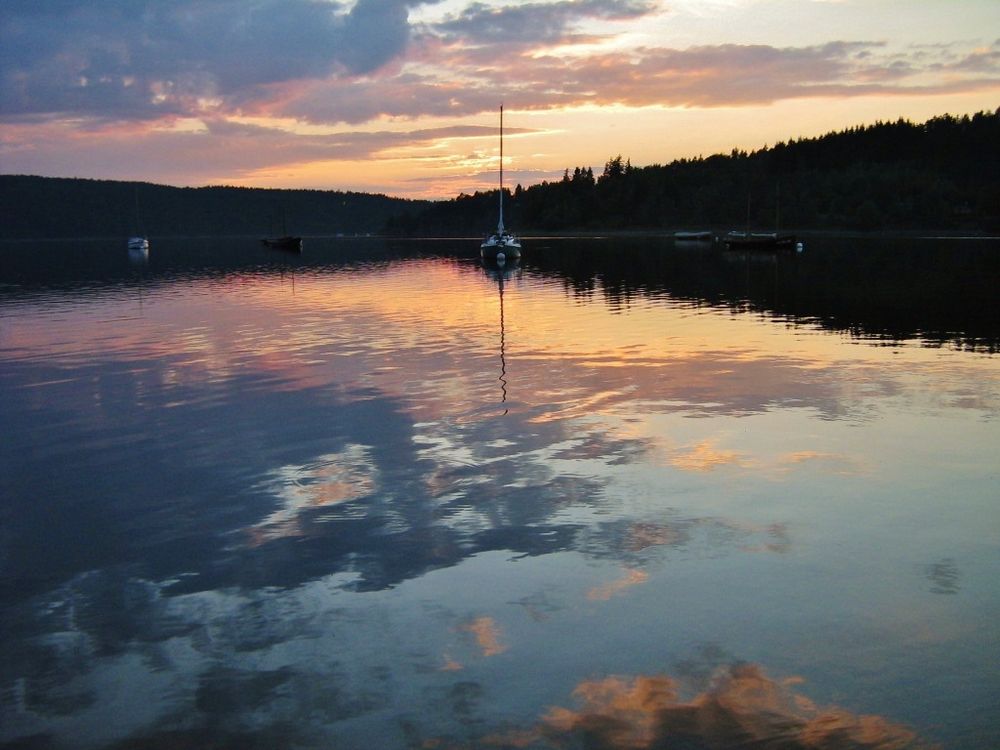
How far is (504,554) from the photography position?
37.7ft

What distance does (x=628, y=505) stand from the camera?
13508 millimetres

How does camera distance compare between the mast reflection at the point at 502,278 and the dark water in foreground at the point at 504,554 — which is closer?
the dark water in foreground at the point at 504,554

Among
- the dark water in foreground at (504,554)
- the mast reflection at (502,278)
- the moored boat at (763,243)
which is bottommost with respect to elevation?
the dark water in foreground at (504,554)

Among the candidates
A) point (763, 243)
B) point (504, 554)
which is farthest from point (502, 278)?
point (504, 554)

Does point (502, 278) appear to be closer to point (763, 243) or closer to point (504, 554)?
point (763, 243)

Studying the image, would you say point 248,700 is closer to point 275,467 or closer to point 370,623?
point 370,623

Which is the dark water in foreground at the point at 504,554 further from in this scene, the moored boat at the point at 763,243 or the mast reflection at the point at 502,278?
the moored boat at the point at 763,243

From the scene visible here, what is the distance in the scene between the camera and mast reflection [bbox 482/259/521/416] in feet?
78.2

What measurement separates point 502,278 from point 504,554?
6628 cm

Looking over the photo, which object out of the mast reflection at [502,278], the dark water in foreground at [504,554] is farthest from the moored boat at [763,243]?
the dark water in foreground at [504,554]

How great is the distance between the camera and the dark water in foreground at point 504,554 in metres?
7.88

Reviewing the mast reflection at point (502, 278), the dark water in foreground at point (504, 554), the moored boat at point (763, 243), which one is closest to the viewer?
the dark water in foreground at point (504, 554)

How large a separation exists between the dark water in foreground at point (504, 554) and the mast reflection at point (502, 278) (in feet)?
1.45

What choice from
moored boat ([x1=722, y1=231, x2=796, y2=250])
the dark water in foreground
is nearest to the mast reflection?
the dark water in foreground
